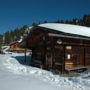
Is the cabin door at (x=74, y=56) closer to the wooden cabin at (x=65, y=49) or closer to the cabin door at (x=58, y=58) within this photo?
the wooden cabin at (x=65, y=49)

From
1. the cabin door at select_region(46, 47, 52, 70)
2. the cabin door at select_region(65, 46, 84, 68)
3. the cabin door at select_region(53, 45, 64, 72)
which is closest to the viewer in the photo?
the cabin door at select_region(53, 45, 64, 72)

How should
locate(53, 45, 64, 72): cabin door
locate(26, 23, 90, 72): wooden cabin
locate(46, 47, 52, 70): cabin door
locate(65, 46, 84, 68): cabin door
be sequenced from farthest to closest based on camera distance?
locate(46, 47, 52, 70): cabin door < locate(65, 46, 84, 68): cabin door < locate(53, 45, 64, 72): cabin door < locate(26, 23, 90, 72): wooden cabin

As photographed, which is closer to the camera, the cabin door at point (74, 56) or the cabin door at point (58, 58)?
the cabin door at point (58, 58)

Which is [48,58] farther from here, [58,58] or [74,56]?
[74,56]

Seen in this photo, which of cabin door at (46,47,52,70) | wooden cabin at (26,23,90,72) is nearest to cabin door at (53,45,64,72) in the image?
wooden cabin at (26,23,90,72)

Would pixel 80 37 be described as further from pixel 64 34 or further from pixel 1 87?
pixel 1 87

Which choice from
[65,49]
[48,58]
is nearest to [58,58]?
[48,58]

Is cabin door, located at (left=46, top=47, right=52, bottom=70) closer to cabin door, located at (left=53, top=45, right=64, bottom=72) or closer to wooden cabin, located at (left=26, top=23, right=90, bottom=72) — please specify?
wooden cabin, located at (left=26, top=23, right=90, bottom=72)

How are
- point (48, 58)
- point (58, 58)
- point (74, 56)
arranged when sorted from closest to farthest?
point (74, 56) → point (58, 58) → point (48, 58)

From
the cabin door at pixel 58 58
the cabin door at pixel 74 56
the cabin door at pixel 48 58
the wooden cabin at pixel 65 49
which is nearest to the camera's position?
the wooden cabin at pixel 65 49

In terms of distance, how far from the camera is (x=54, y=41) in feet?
50.3

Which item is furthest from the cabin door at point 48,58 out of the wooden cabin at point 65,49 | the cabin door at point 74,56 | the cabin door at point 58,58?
the cabin door at point 74,56

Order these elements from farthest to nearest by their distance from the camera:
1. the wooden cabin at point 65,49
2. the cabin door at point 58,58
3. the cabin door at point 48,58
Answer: the cabin door at point 48,58
the cabin door at point 58,58
the wooden cabin at point 65,49

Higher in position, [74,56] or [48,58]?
[74,56]
